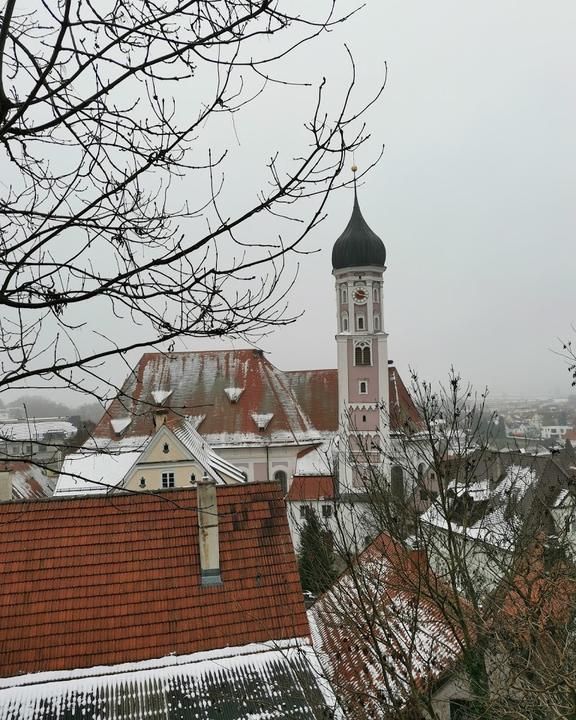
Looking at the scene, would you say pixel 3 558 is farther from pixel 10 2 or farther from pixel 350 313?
pixel 350 313

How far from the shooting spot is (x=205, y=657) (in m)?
7.38

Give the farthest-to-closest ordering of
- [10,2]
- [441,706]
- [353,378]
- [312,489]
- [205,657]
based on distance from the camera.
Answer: [353,378] → [312,489] → [205,657] → [441,706] → [10,2]

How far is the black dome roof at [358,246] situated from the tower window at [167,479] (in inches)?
504

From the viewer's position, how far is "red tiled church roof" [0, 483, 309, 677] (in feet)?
24.2

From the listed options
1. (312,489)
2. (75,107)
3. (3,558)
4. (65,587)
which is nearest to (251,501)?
(65,587)

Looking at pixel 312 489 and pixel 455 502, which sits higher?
pixel 455 502

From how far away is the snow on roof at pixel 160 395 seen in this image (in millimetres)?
25391

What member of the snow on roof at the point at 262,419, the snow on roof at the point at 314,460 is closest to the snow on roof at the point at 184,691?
the snow on roof at the point at 314,460

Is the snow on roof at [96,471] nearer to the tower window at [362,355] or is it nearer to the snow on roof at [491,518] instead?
the tower window at [362,355]

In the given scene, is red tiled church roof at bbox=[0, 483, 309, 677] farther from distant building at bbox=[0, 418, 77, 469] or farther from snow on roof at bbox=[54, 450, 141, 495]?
snow on roof at bbox=[54, 450, 141, 495]

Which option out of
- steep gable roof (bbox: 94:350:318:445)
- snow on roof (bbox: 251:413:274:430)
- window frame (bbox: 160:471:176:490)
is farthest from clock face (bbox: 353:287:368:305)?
window frame (bbox: 160:471:176:490)

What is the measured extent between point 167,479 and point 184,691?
36.3 ft

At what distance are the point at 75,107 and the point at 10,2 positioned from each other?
1.72 feet

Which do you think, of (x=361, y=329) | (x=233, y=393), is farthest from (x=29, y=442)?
(x=233, y=393)
